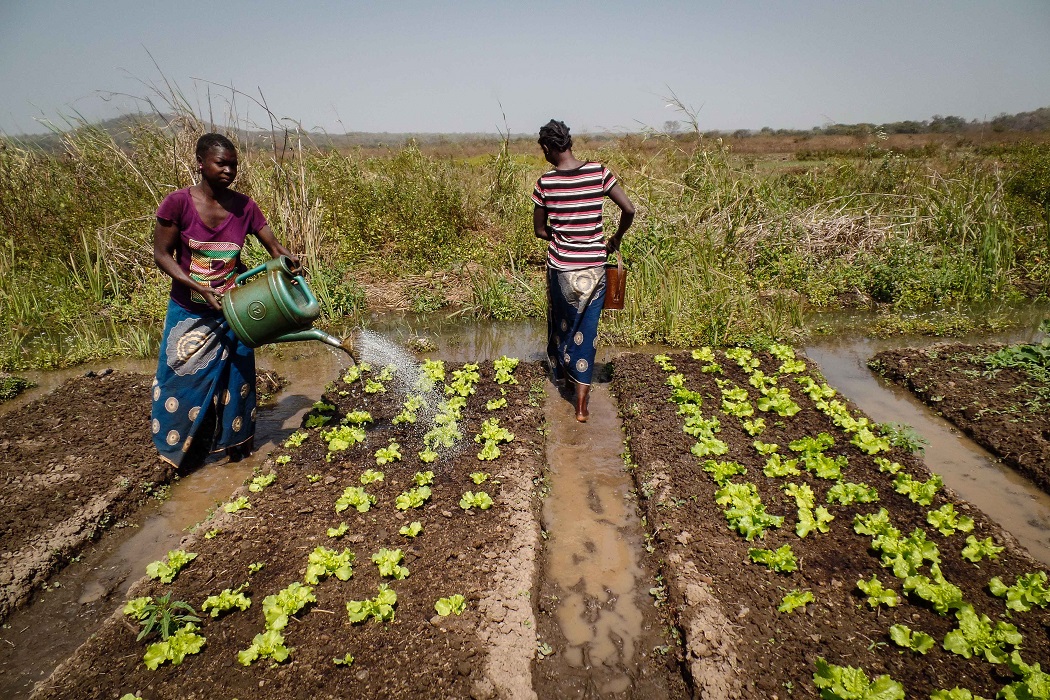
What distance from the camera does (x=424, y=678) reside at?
217 cm

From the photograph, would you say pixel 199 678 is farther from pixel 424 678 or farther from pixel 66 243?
pixel 66 243

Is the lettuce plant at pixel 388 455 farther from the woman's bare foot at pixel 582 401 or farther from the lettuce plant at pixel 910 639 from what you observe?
the lettuce plant at pixel 910 639

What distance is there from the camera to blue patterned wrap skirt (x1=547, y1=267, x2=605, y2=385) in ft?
12.5

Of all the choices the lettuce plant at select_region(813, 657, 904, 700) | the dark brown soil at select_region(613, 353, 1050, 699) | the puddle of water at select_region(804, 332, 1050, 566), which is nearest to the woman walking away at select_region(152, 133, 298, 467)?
the dark brown soil at select_region(613, 353, 1050, 699)

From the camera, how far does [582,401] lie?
414 centimetres

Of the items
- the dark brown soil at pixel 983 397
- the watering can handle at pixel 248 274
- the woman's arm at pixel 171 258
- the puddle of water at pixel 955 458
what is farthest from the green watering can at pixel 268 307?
the dark brown soil at pixel 983 397

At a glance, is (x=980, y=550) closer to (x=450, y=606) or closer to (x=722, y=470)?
(x=722, y=470)

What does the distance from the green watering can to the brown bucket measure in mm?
1813

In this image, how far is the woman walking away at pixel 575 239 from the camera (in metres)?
3.54

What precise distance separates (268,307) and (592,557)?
2181mm

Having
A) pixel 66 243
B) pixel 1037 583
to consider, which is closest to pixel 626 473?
pixel 1037 583

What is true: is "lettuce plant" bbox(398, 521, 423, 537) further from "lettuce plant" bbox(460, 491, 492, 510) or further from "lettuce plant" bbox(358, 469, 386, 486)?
"lettuce plant" bbox(358, 469, 386, 486)

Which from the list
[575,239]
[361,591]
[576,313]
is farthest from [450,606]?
[575,239]

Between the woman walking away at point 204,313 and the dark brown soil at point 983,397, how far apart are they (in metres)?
4.57
